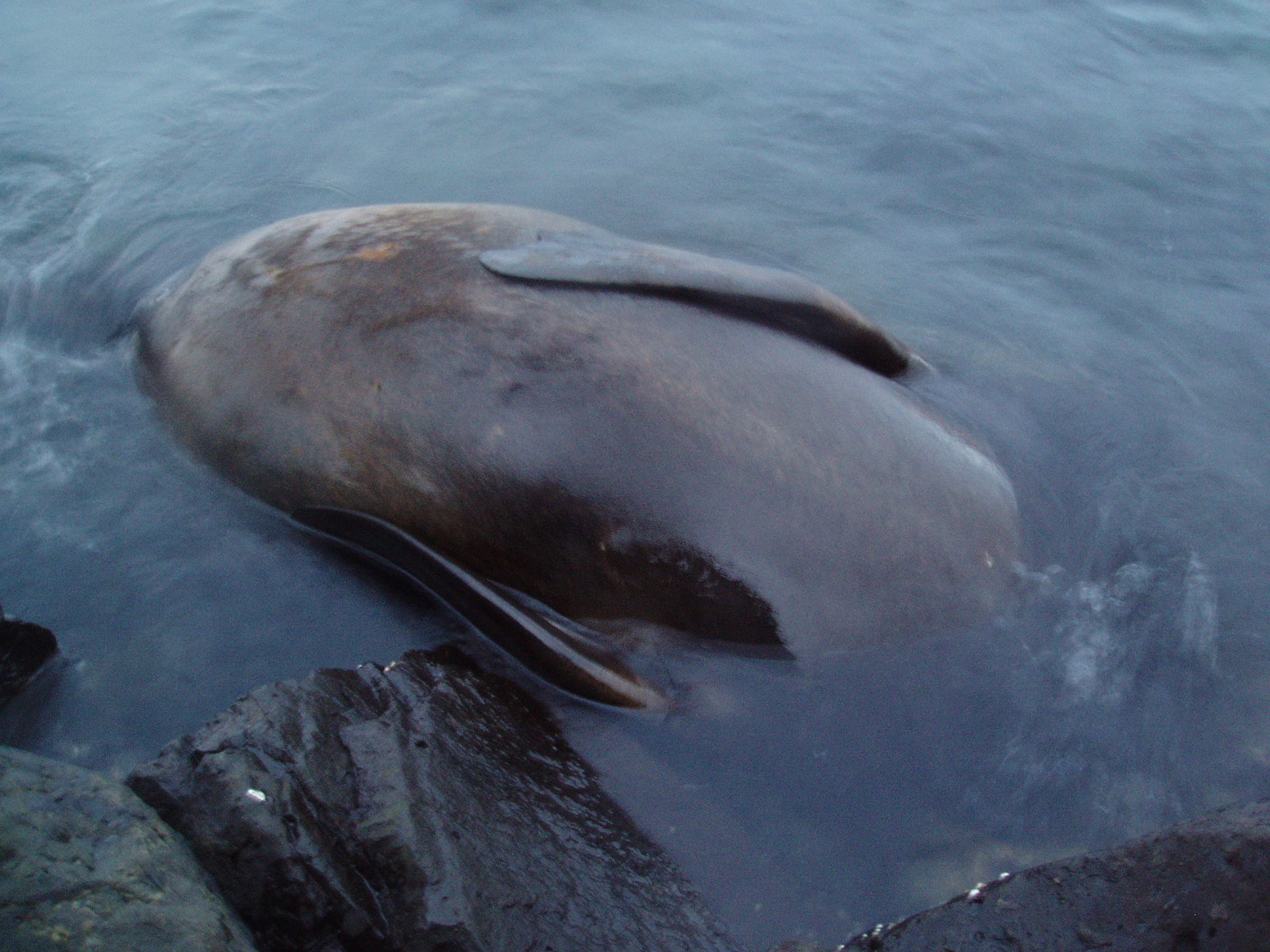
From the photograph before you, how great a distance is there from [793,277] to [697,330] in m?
0.45

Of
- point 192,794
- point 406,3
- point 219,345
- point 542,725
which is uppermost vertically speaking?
point 406,3

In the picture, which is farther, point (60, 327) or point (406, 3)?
point (406, 3)

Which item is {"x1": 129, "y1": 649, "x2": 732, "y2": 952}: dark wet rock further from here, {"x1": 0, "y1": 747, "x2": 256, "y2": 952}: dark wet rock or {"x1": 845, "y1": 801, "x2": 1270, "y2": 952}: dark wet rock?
{"x1": 845, "y1": 801, "x2": 1270, "y2": 952}: dark wet rock

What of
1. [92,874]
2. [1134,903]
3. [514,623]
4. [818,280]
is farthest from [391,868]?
[818,280]

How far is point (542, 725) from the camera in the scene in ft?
10.4

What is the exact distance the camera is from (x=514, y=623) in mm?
3270

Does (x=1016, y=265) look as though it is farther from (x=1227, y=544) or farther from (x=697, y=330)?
(x=697, y=330)

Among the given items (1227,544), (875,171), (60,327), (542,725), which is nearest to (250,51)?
(60,327)

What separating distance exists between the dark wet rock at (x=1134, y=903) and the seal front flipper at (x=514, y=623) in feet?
3.42

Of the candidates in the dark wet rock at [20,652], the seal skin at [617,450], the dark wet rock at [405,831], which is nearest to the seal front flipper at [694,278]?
the seal skin at [617,450]

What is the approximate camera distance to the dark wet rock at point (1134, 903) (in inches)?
85.4

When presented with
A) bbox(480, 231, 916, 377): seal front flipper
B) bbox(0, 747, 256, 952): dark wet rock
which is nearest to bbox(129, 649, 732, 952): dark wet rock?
bbox(0, 747, 256, 952): dark wet rock

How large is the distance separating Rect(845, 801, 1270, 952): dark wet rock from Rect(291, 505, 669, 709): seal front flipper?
41.1 inches

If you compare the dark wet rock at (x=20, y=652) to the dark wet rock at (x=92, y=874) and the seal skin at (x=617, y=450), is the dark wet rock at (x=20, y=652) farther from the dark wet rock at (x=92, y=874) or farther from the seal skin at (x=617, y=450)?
the dark wet rock at (x=92, y=874)
